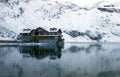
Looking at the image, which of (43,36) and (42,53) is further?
(43,36)

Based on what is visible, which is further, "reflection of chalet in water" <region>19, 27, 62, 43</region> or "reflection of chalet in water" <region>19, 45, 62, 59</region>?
"reflection of chalet in water" <region>19, 27, 62, 43</region>

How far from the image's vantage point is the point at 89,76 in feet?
116

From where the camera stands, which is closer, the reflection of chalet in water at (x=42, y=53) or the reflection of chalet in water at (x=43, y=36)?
the reflection of chalet in water at (x=42, y=53)

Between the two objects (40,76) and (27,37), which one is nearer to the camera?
(40,76)

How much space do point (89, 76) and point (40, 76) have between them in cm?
591

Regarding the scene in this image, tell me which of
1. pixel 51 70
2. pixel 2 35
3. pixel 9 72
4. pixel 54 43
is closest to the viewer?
pixel 9 72

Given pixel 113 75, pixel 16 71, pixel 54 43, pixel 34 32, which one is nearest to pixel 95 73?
pixel 113 75

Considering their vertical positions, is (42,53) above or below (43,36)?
above

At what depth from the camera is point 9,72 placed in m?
37.1

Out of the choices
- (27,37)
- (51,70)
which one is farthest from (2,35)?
(51,70)

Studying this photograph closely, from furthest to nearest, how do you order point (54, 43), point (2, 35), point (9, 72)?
point (2, 35)
point (54, 43)
point (9, 72)

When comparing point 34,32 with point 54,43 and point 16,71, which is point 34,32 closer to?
point 54,43

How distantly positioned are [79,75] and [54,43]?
89.6m

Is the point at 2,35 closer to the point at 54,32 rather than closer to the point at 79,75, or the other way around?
the point at 54,32
